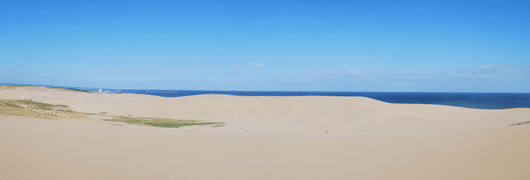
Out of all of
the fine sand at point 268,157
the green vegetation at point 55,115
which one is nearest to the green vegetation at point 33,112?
the green vegetation at point 55,115

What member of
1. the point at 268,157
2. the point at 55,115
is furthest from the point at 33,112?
the point at 268,157

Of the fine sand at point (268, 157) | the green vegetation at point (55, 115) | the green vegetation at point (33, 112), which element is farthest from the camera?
the green vegetation at point (55, 115)

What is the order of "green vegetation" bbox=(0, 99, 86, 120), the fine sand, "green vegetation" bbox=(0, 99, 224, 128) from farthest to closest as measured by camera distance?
1. "green vegetation" bbox=(0, 99, 224, 128)
2. "green vegetation" bbox=(0, 99, 86, 120)
3. the fine sand

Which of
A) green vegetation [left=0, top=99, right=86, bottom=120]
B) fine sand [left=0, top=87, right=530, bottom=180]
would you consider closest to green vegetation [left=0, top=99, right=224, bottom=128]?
green vegetation [left=0, top=99, right=86, bottom=120]

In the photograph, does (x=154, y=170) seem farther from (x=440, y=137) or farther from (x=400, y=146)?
(x=440, y=137)

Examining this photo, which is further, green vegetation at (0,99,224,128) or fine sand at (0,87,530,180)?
green vegetation at (0,99,224,128)

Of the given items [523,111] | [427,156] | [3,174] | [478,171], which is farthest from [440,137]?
[523,111]

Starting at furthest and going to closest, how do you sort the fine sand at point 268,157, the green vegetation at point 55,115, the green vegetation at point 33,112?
the green vegetation at point 55,115 < the green vegetation at point 33,112 < the fine sand at point 268,157

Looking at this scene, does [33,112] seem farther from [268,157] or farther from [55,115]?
[268,157]

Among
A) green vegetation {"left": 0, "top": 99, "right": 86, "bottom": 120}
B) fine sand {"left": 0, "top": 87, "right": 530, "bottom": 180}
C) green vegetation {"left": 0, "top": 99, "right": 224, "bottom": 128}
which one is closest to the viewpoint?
fine sand {"left": 0, "top": 87, "right": 530, "bottom": 180}

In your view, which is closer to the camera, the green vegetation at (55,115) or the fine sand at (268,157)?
the fine sand at (268,157)

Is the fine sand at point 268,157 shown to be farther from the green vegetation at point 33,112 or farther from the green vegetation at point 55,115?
the green vegetation at point 55,115

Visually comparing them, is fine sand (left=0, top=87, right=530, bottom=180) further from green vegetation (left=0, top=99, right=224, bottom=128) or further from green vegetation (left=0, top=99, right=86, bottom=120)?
green vegetation (left=0, top=99, right=224, bottom=128)

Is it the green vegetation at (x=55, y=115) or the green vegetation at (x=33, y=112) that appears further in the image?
the green vegetation at (x=55, y=115)
